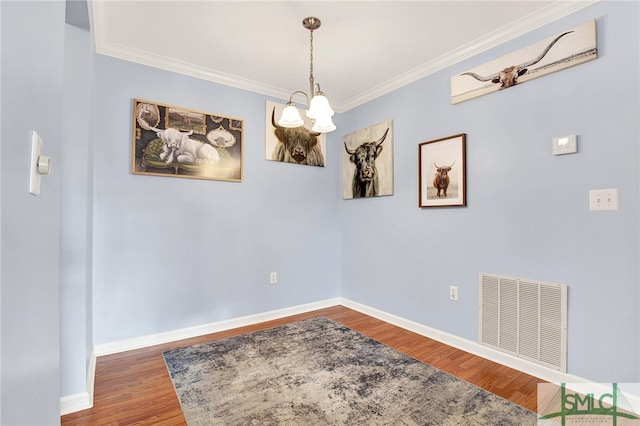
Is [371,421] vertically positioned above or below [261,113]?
below

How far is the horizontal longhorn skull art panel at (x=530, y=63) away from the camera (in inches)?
74.8

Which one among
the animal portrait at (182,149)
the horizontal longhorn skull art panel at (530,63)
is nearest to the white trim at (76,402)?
the animal portrait at (182,149)

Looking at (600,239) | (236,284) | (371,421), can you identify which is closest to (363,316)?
(236,284)

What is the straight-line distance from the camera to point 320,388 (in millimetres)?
1962

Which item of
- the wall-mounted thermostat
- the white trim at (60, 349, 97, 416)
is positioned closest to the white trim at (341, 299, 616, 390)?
the wall-mounted thermostat

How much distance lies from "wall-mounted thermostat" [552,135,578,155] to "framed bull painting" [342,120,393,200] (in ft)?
4.64

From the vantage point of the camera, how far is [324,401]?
183cm

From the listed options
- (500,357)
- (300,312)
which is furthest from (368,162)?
(500,357)

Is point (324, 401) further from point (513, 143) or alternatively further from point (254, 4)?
point (254, 4)

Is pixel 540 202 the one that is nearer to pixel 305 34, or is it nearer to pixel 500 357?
pixel 500 357

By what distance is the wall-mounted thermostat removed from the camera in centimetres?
193

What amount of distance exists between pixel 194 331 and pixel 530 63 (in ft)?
11.3

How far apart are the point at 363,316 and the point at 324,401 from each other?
1577mm

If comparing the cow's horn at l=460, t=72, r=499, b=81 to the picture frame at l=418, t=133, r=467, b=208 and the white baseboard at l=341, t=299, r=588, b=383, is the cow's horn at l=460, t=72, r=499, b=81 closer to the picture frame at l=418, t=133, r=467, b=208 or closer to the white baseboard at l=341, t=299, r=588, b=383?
the picture frame at l=418, t=133, r=467, b=208
